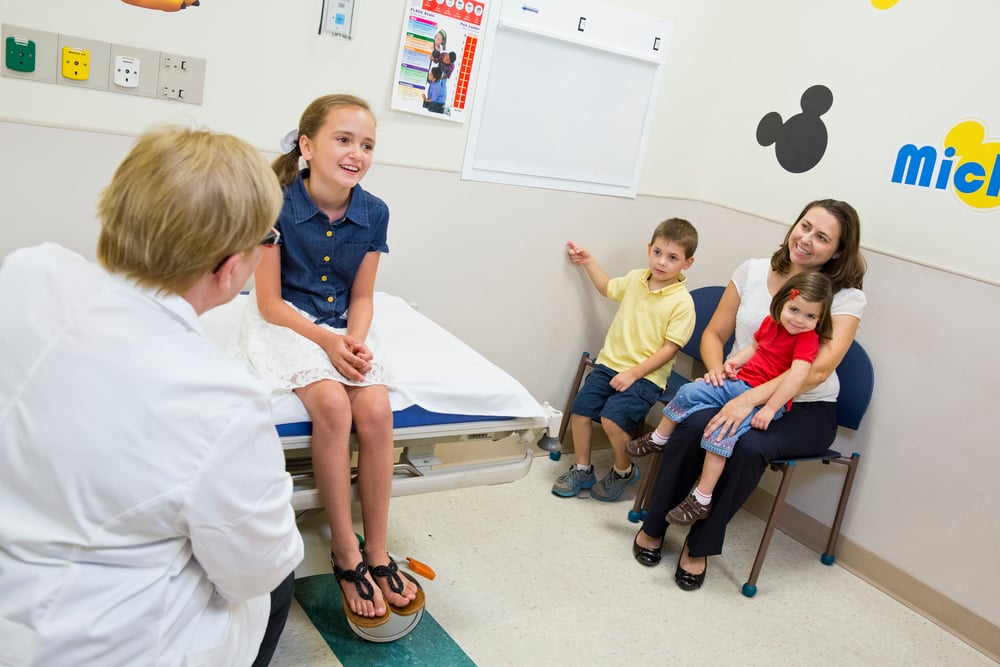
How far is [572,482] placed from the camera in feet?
9.70

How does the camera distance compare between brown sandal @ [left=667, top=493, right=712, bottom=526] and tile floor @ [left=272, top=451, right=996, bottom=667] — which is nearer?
tile floor @ [left=272, top=451, right=996, bottom=667]

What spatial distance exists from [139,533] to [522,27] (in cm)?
214

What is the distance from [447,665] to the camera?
1.96 meters

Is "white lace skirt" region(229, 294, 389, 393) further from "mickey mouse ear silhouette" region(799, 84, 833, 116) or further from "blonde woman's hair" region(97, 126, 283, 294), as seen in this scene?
"mickey mouse ear silhouette" region(799, 84, 833, 116)

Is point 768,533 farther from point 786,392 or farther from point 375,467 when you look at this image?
point 375,467

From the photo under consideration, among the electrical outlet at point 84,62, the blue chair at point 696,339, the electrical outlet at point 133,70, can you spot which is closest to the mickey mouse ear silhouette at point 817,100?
the blue chair at point 696,339

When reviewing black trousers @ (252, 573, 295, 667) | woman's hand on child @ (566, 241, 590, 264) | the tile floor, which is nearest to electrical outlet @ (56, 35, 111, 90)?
the tile floor

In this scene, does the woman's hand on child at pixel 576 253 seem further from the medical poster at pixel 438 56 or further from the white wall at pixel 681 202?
the medical poster at pixel 438 56

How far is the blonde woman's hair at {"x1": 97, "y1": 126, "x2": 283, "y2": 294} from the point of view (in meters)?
1.03

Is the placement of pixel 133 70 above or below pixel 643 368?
above

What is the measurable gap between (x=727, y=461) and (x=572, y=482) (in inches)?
24.3

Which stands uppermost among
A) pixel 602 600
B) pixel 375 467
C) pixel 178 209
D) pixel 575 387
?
pixel 178 209

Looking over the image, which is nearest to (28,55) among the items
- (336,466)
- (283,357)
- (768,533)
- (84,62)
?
(84,62)

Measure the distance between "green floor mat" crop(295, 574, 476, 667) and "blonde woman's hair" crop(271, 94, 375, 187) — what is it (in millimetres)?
1051
